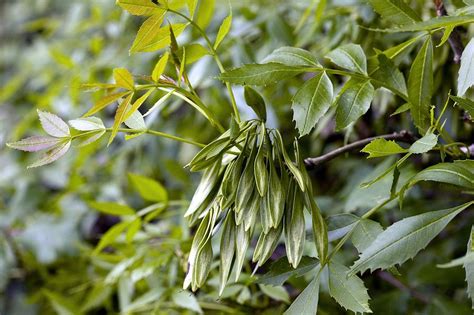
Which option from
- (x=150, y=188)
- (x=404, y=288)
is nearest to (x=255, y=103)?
(x=150, y=188)

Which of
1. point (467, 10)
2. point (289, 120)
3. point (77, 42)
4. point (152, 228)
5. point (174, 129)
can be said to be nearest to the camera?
point (467, 10)

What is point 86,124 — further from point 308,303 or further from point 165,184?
point 165,184

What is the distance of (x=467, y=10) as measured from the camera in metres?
0.40

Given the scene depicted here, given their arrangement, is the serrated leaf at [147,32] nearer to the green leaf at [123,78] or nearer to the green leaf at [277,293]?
the green leaf at [123,78]

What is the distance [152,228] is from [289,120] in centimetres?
27

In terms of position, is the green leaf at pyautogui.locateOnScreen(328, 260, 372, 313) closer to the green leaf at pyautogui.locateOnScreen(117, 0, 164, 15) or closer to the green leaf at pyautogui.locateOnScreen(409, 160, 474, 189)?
the green leaf at pyautogui.locateOnScreen(409, 160, 474, 189)

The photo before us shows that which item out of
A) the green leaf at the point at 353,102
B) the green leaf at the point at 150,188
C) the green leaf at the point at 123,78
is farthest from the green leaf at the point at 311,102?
the green leaf at the point at 150,188

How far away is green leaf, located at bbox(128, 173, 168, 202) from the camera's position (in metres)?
0.64

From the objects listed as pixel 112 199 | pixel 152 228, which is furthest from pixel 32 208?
pixel 152 228

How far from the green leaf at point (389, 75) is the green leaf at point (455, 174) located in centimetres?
9

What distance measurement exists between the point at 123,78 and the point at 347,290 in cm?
21

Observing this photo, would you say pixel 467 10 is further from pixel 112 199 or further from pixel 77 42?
pixel 77 42

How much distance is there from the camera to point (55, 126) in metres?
0.44

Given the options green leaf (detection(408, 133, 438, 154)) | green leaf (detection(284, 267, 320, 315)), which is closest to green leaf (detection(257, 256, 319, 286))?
green leaf (detection(284, 267, 320, 315))
